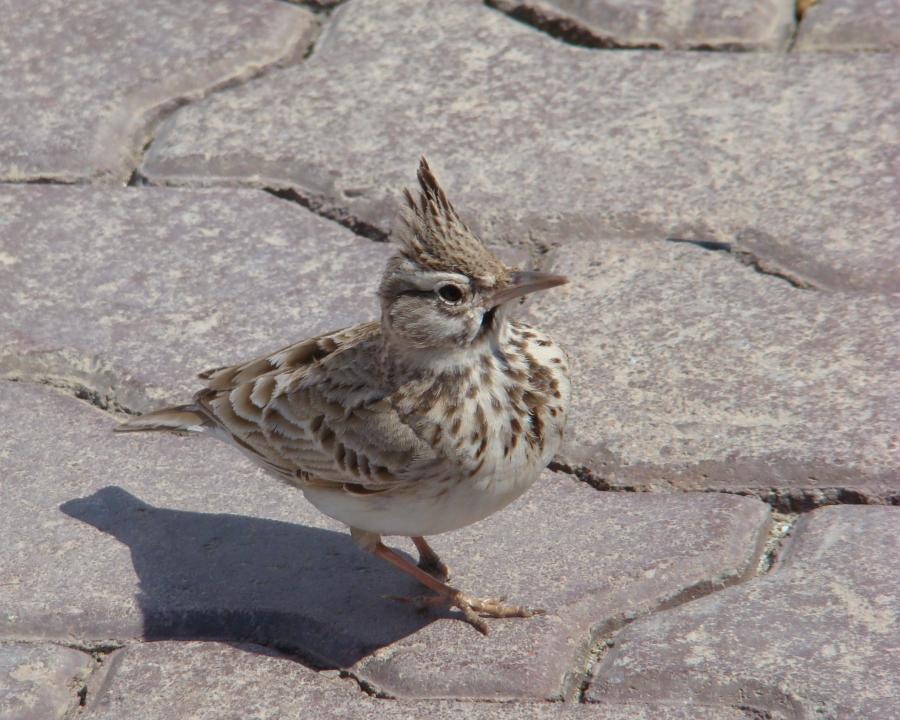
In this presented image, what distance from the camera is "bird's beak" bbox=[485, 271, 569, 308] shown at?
3045mm

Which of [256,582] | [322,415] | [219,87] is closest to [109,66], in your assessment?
[219,87]

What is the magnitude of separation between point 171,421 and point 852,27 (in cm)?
269

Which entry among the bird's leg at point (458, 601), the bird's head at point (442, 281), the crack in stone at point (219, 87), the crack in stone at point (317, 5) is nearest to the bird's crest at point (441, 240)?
the bird's head at point (442, 281)

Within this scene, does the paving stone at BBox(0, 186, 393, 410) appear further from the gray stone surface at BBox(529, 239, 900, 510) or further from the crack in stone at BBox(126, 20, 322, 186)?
the gray stone surface at BBox(529, 239, 900, 510)

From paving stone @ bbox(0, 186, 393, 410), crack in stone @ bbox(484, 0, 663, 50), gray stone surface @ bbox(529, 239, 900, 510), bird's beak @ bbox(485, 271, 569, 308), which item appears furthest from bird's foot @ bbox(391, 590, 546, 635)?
crack in stone @ bbox(484, 0, 663, 50)

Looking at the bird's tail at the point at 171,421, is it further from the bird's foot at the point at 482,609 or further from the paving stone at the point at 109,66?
the paving stone at the point at 109,66

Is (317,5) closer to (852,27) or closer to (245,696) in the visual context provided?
(852,27)

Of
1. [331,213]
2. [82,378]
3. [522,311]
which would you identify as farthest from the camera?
[331,213]

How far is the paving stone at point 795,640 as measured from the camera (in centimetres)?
286

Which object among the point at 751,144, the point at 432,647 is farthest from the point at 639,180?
the point at 432,647

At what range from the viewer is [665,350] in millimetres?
3930

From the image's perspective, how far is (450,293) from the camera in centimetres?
307

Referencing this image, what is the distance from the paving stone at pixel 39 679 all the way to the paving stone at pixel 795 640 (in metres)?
1.06

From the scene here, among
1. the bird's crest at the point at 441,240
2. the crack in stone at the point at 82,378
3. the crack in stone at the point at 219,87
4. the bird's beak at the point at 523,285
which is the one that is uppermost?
the bird's crest at the point at 441,240
